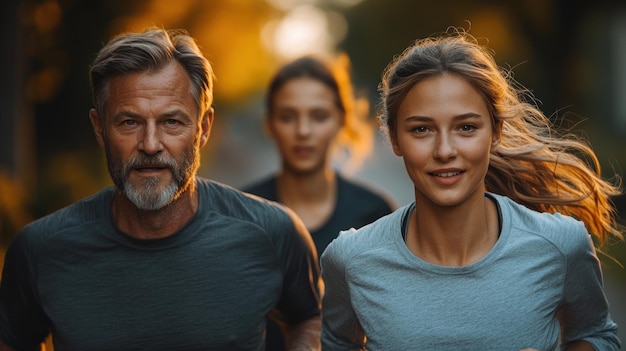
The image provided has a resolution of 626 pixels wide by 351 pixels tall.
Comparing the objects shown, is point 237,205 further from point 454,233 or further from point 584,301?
point 584,301

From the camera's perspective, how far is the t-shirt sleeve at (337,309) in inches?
174

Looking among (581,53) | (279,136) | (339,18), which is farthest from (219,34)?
(339,18)

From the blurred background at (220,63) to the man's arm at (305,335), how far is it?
346cm

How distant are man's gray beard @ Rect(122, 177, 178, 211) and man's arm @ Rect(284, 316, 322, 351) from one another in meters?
0.84

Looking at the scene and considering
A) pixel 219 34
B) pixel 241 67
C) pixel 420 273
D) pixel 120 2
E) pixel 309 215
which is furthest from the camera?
pixel 241 67

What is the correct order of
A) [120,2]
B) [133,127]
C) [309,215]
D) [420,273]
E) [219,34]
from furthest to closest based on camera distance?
1. [219,34]
2. [120,2]
3. [309,215]
4. [133,127]
5. [420,273]

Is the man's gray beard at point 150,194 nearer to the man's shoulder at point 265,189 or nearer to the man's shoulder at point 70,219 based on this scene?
the man's shoulder at point 70,219

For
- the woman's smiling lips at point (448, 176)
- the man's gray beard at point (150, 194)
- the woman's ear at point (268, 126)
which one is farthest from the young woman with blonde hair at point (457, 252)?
the woman's ear at point (268, 126)

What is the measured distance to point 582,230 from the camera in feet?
14.1

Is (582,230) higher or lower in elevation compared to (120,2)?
lower

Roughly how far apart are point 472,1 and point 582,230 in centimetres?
1148

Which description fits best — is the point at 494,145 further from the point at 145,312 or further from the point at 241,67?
the point at 241,67

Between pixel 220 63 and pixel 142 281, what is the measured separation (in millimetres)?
10737

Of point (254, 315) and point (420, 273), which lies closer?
point (420, 273)
